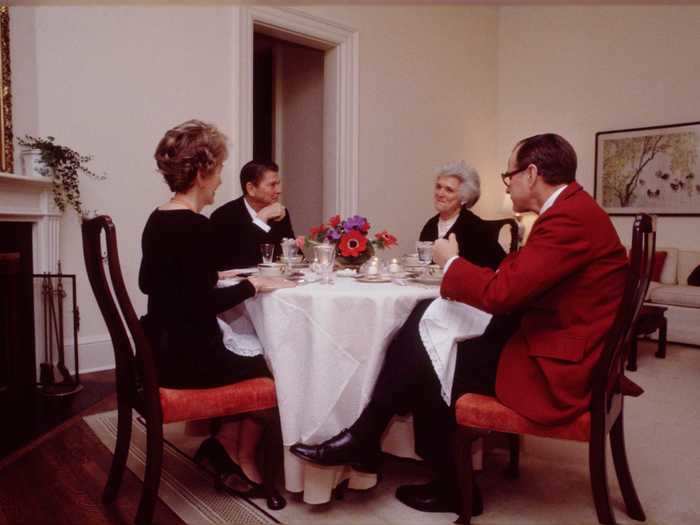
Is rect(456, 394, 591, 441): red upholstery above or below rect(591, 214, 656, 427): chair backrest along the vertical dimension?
below

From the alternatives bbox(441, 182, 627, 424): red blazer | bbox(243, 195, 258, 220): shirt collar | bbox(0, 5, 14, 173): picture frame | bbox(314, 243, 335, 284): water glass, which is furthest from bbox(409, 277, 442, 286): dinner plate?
bbox(0, 5, 14, 173): picture frame

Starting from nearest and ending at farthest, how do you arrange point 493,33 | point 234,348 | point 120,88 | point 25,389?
point 234,348
point 25,389
point 120,88
point 493,33

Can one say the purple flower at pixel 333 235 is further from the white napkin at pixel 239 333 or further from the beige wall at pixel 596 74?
the beige wall at pixel 596 74

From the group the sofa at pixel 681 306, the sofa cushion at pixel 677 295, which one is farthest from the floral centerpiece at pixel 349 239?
the sofa cushion at pixel 677 295

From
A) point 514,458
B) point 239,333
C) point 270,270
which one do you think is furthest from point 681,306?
point 239,333

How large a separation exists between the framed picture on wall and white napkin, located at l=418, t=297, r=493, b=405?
4.89 meters

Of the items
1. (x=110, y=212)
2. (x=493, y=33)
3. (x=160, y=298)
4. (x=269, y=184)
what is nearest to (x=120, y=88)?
(x=110, y=212)

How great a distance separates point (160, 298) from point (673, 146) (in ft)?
18.8

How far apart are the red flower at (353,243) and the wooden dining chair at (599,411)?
90cm

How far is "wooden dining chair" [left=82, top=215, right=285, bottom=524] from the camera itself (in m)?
1.67

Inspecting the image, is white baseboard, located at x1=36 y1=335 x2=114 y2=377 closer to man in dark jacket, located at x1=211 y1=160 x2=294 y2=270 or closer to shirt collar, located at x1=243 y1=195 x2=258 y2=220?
man in dark jacket, located at x1=211 y1=160 x2=294 y2=270

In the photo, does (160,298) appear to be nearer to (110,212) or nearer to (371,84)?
(110,212)

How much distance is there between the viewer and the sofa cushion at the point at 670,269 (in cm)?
551

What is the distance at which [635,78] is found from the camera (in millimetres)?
5988
